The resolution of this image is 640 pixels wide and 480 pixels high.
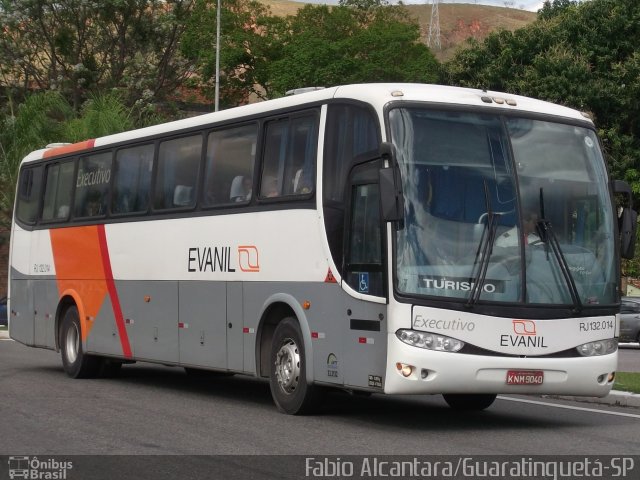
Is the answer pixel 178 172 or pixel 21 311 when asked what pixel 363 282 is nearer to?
pixel 178 172

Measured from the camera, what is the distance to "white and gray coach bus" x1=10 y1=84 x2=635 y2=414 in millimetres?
11984

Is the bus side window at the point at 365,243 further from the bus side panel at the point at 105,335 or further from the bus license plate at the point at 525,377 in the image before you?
the bus side panel at the point at 105,335

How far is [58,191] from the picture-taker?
67.5ft

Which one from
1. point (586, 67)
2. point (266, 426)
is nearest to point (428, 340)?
A: point (266, 426)

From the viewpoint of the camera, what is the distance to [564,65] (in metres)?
44.1

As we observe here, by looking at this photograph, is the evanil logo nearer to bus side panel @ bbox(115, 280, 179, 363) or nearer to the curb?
the curb

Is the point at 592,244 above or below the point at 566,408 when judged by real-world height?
above

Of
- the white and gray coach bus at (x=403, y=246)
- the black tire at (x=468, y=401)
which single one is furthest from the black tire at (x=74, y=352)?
the black tire at (x=468, y=401)

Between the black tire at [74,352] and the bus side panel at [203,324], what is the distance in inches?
135

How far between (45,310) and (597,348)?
10.7 m

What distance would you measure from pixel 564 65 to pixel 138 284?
96.2 ft

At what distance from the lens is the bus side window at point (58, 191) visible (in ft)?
66.4

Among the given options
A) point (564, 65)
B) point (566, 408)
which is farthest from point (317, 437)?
point (564, 65)
